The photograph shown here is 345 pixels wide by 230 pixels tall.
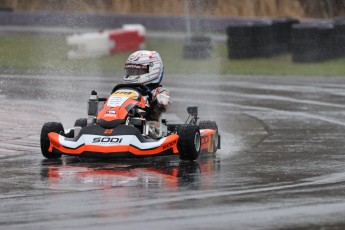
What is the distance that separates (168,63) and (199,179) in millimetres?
19862

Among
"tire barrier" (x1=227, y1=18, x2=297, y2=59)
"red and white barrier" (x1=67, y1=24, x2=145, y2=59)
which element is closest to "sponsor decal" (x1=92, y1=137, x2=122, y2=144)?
"red and white barrier" (x1=67, y1=24, x2=145, y2=59)

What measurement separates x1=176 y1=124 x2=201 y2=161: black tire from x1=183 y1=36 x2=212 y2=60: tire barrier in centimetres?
1897

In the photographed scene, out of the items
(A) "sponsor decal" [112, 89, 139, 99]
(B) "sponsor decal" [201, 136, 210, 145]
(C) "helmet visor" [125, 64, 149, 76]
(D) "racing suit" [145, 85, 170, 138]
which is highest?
(C) "helmet visor" [125, 64, 149, 76]

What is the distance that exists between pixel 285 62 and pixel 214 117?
12983 mm

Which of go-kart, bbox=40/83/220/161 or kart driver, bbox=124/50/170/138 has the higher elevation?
kart driver, bbox=124/50/170/138

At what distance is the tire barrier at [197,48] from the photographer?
31344 mm

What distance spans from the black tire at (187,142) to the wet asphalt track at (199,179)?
0.47 ft

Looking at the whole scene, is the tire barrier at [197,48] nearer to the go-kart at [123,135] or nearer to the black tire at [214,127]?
the black tire at [214,127]

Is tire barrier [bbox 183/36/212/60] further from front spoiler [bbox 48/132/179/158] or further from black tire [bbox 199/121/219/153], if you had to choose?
front spoiler [bbox 48/132/179/158]

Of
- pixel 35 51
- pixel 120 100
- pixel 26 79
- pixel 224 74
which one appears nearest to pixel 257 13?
pixel 35 51

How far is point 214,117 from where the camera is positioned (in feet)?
57.9

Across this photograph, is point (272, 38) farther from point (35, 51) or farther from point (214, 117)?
point (214, 117)

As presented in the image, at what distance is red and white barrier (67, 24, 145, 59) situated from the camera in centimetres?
3099

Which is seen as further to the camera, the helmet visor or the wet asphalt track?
the helmet visor
